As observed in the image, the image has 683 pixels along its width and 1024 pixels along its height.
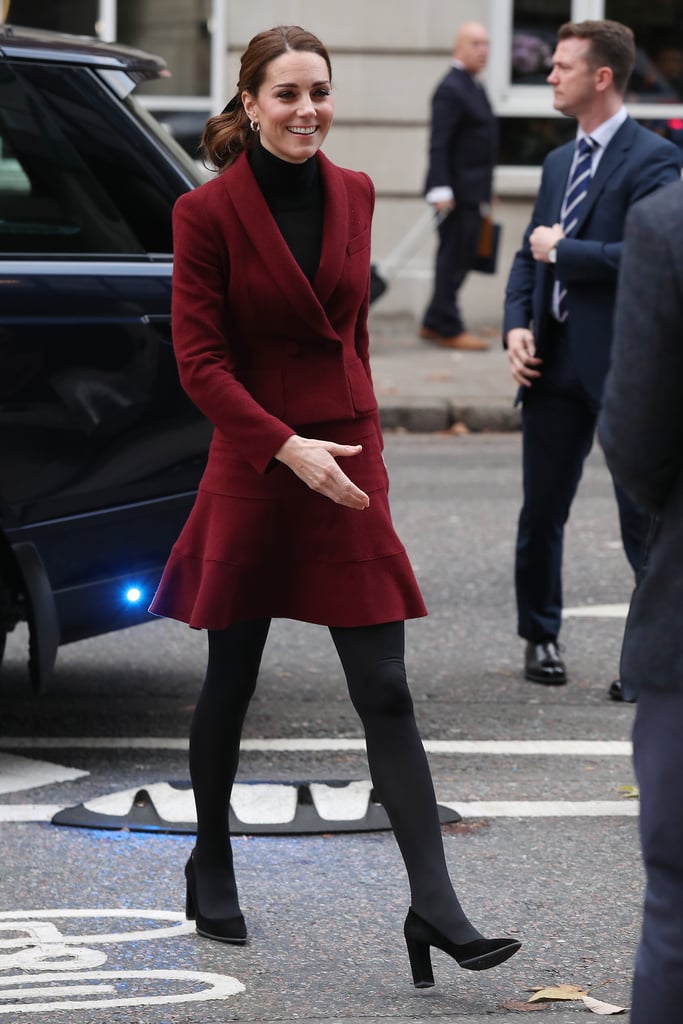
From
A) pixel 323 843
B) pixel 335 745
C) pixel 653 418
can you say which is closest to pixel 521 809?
pixel 323 843

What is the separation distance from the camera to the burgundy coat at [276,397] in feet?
11.7

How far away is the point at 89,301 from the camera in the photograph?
15.8 feet

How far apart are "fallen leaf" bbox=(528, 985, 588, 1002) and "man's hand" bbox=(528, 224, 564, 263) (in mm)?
2522

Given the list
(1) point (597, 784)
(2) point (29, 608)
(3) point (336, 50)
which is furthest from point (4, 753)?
(3) point (336, 50)

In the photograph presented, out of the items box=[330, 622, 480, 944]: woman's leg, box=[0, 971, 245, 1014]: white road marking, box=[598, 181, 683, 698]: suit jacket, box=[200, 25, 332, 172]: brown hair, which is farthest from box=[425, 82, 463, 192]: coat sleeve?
box=[598, 181, 683, 698]: suit jacket

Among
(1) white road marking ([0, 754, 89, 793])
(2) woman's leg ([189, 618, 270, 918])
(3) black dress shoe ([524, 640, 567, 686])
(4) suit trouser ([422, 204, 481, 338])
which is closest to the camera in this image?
(2) woman's leg ([189, 618, 270, 918])

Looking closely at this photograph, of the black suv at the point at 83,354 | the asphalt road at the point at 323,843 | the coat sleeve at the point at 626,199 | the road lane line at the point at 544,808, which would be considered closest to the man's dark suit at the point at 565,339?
the coat sleeve at the point at 626,199

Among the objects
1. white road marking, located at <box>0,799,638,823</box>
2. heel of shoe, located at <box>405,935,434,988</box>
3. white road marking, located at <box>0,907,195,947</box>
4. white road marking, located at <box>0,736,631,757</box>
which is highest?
heel of shoe, located at <box>405,935,434,988</box>

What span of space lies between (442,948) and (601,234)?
2614 mm

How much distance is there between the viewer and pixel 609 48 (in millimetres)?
5426

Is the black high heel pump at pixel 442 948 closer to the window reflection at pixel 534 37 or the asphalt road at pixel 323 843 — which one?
the asphalt road at pixel 323 843

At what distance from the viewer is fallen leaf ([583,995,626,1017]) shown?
345 centimetres

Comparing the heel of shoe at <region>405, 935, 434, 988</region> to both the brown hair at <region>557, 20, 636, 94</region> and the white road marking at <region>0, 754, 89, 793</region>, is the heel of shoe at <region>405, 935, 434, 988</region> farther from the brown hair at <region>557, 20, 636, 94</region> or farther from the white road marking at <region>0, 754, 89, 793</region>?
the brown hair at <region>557, 20, 636, 94</region>

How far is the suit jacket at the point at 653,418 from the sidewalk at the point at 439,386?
343 inches
